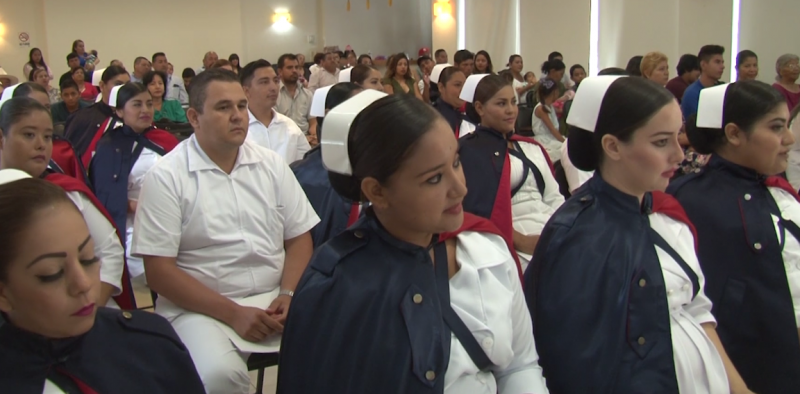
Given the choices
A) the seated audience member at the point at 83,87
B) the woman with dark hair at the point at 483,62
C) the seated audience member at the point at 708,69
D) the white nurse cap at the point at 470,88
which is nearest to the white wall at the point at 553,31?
the woman with dark hair at the point at 483,62

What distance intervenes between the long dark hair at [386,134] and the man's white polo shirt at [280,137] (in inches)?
110

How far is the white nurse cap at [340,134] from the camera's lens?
4.89 ft

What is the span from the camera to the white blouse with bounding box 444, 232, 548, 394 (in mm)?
1484

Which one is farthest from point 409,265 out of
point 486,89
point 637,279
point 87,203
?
point 486,89

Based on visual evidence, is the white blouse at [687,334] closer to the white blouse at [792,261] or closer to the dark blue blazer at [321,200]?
the white blouse at [792,261]

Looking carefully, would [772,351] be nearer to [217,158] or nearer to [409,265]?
[409,265]

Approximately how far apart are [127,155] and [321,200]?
1.37 metres

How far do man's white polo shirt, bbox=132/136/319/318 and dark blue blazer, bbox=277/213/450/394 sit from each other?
1.03m

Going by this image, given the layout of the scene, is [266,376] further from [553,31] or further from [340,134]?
[553,31]

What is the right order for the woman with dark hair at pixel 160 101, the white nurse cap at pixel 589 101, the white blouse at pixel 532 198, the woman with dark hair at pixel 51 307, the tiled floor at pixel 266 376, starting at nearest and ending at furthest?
the woman with dark hair at pixel 51 307 → the white nurse cap at pixel 589 101 → the tiled floor at pixel 266 376 → the white blouse at pixel 532 198 → the woman with dark hair at pixel 160 101

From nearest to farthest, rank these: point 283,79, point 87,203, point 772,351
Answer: point 772,351 → point 87,203 → point 283,79

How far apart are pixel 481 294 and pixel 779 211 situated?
48.9 inches

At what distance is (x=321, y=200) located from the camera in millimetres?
2975

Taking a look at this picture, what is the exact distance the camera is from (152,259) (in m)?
2.35
